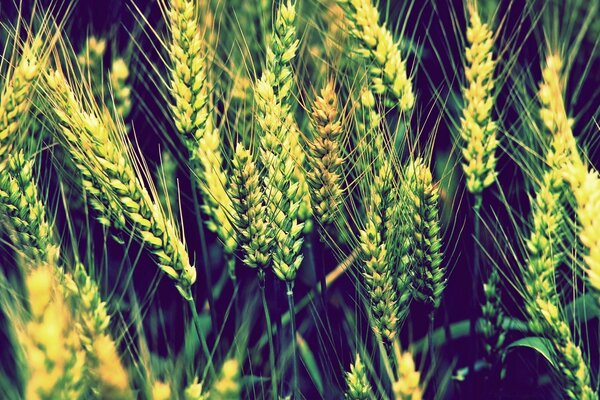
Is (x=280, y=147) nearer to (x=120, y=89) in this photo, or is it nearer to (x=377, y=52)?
(x=377, y=52)

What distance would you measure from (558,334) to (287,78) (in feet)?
1.47

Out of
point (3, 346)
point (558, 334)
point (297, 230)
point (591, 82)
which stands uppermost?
point (591, 82)

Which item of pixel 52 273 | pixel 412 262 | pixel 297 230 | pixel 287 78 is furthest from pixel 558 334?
pixel 52 273

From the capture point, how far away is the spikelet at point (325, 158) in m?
0.83

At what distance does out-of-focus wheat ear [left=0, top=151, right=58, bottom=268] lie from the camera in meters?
0.82

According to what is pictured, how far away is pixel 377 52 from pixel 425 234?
0.88 ft

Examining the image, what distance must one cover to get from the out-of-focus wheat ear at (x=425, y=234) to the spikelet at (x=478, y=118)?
0.13 metres

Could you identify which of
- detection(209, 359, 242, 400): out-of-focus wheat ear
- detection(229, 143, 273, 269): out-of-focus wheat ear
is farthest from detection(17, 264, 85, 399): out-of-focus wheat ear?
detection(229, 143, 273, 269): out-of-focus wheat ear

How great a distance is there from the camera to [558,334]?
0.82 m

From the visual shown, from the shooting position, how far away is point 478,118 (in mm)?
953

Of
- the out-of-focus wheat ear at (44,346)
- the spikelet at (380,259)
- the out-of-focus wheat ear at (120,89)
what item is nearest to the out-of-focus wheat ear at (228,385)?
the out-of-focus wheat ear at (44,346)

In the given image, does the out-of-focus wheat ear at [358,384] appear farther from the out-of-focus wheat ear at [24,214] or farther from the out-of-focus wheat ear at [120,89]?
the out-of-focus wheat ear at [120,89]

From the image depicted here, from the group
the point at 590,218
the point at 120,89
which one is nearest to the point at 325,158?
the point at 590,218

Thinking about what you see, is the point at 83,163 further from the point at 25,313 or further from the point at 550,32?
the point at 550,32
